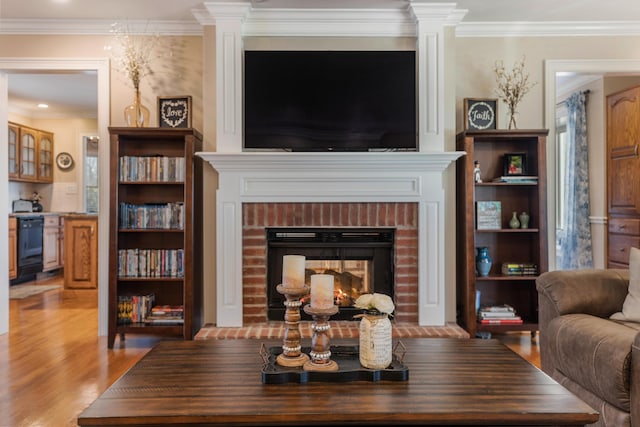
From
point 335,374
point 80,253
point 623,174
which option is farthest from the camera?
point 80,253

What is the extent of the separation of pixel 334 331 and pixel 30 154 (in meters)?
5.65

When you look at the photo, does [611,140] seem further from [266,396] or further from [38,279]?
[38,279]

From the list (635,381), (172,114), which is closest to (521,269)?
(635,381)

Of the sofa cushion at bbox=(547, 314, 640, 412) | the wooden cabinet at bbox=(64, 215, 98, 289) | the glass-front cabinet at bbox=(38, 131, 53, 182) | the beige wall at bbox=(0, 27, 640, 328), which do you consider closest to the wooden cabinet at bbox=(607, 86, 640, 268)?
the beige wall at bbox=(0, 27, 640, 328)

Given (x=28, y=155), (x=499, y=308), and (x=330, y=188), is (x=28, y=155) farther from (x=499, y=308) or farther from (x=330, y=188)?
(x=499, y=308)

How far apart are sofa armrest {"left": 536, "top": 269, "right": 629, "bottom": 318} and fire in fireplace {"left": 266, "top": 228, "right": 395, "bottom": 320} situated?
135 cm

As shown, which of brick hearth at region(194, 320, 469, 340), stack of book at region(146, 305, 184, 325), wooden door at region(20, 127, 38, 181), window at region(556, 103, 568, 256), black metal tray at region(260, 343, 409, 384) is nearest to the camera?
black metal tray at region(260, 343, 409, 384)

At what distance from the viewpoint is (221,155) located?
10.8 feet

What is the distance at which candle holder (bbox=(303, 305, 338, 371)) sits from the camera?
1.58 m

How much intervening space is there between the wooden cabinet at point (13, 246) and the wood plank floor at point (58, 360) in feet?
4.84

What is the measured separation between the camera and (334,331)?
3.16m

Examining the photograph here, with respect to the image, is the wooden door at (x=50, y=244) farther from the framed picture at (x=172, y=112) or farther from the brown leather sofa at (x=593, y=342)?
the brown leather sofa at (x=593, y=342)

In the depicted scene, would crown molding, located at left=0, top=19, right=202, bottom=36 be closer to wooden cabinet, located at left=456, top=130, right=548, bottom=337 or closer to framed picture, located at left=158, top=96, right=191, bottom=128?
framed picture, located at left=158, top=96, right=191, bottom=128

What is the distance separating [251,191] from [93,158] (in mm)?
4982
